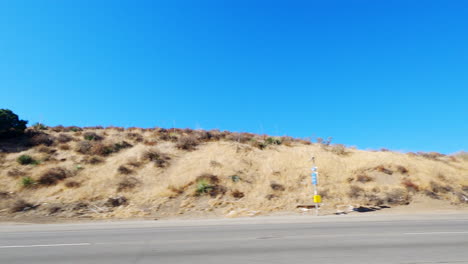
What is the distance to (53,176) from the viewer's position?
67.7 feet

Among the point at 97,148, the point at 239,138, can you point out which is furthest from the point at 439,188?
the point at 97,148

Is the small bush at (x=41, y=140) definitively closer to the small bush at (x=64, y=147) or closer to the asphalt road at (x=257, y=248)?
the small bush at (x=64, y=147)

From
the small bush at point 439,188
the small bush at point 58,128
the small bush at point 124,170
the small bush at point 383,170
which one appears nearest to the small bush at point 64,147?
the small bush at point 58,128

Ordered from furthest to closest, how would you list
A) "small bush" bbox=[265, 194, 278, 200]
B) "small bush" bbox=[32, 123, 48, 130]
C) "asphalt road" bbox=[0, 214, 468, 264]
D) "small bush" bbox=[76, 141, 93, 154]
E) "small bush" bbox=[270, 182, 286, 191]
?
"small bush" bbox=[32, 123, 48, 130] < "small bush" bbox=[76, 141, 93, 154] < "small bush" bbox=[270, 182, 286, 191] < "small bush" bbox=[265, 194, 278, 200] < "asphalt road" bbox=[0, 214, 468, 264]

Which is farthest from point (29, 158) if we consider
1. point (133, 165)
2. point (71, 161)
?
point (133, 165)

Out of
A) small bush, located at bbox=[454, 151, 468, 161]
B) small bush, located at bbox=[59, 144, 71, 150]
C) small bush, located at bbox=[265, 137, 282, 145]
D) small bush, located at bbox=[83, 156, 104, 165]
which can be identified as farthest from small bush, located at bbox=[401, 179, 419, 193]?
small bush, located at bbox=[59, 144, 71, 150]

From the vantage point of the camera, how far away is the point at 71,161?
76.9ft

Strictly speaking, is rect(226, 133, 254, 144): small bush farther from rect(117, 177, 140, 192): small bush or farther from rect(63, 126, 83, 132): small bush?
rect(63, 126, 83, 132): small bush

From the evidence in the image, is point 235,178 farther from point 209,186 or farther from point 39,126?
point 39,126

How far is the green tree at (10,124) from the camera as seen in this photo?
1028 inches

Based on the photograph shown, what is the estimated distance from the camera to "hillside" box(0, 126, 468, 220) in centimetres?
1831

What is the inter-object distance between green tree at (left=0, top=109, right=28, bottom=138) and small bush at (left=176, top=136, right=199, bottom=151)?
17.1 meters

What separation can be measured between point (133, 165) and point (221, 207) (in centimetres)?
991

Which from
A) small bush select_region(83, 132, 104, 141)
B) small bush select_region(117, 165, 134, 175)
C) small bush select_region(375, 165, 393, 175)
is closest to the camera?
small bush select_region(117, 165, 134, 175)
